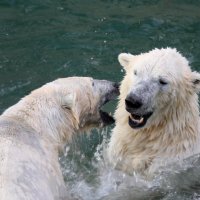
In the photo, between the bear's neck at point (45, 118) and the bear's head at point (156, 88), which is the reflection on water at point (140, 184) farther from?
the bear's neck at point (45, 118)

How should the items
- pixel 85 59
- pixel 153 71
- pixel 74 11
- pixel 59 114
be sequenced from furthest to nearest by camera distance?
pixel 74 11 < pixel 85 59 < pixel 153 71 < pixel 59 114

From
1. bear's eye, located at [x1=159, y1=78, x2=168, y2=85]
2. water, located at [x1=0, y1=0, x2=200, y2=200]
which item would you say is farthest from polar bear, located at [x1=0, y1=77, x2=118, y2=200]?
water, located at [x1=0, y1=0, x2=200, y2=200]

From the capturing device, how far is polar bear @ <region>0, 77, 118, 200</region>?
4867 mm

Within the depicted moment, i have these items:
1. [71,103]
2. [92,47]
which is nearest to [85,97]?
[71,103]

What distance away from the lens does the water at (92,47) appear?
6.62 meters

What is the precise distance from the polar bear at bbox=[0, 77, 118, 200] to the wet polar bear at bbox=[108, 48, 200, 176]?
280 millimetres

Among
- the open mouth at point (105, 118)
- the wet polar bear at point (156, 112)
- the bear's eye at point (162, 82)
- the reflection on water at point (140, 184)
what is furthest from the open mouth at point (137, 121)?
the reflection on water at point (140, 184)

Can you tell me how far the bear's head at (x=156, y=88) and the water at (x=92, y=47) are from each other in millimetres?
638

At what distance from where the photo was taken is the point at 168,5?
11000 millimetres

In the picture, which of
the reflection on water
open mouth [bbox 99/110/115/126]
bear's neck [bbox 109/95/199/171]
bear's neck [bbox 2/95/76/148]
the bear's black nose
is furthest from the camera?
the reflection on water

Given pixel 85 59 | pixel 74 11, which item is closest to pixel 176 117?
pixel 85 59

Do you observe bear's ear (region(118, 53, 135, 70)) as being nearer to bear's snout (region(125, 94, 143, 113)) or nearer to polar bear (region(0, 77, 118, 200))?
polar bear (region(0, 77, 118, 200))

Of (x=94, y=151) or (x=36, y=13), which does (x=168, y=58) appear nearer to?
(x=94, y=151)

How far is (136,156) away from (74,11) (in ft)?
15.2
